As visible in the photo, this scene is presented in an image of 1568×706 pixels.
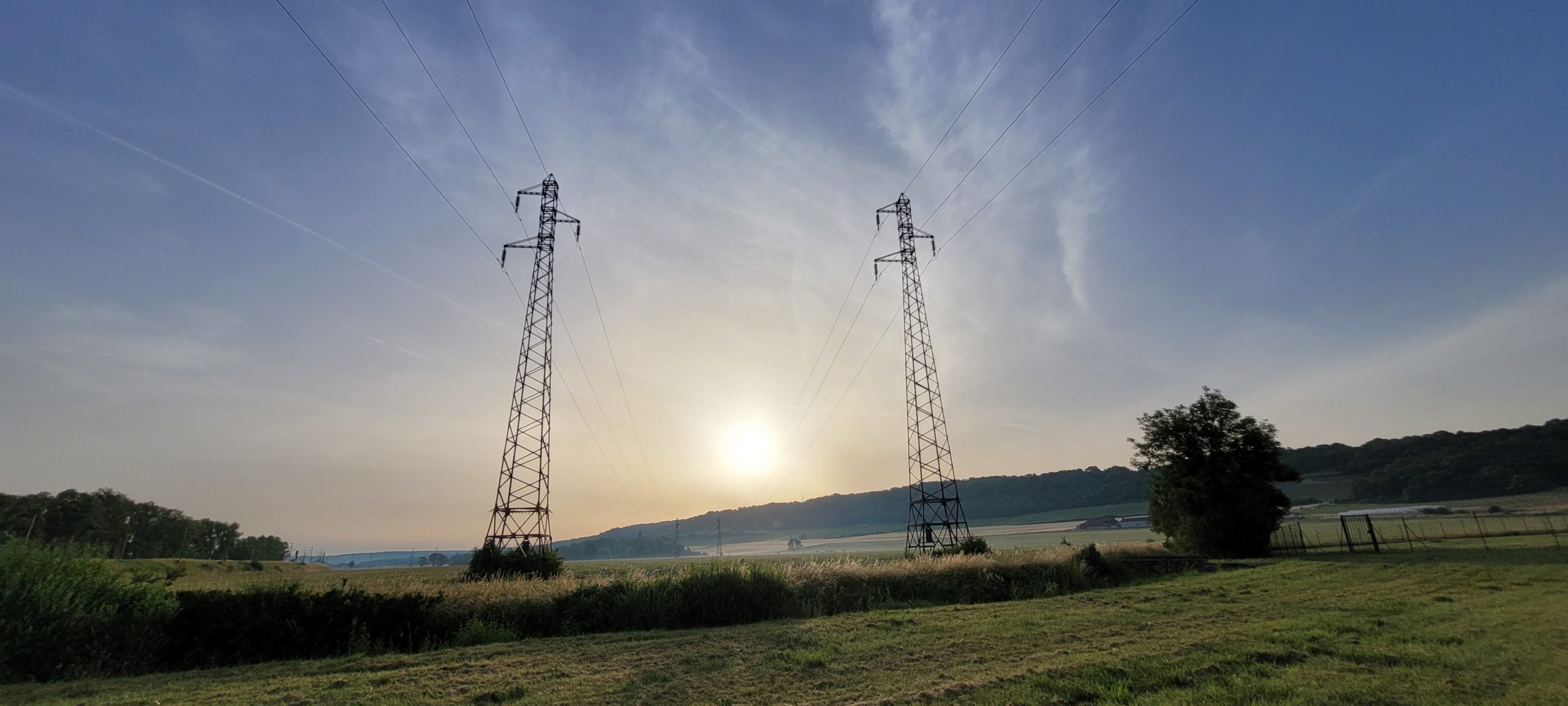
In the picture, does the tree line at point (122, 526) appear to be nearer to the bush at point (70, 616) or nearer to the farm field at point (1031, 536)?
the bush at point (70, 616)

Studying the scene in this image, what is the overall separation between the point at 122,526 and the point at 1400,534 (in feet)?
495

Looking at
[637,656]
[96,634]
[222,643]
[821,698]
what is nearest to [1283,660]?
[821,698]

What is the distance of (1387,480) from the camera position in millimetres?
128875

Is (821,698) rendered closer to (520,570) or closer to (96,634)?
(96,634)

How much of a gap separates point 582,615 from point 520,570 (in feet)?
64.7

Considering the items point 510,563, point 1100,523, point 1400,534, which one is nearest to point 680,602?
point 510,563

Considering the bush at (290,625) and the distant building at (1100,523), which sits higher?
the bush at (290,625)

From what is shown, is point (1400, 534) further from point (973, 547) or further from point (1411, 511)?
point (1411, 511)

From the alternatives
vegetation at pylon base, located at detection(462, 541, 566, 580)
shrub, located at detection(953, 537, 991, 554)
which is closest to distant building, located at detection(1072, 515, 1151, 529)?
shrub, located at detection(953, 537, 991, 554)

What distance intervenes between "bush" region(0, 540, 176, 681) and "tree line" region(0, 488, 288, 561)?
250ft

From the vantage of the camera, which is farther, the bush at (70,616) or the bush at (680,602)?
the bush at (680,602)

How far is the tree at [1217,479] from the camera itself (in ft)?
119

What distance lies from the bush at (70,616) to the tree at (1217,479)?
4613cm

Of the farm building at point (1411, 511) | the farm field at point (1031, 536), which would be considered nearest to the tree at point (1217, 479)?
the farm field at point (1031, 536)
